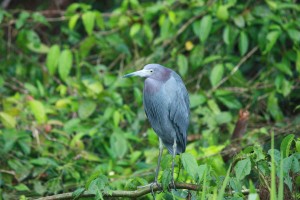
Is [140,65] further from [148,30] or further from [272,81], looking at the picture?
[272,81]

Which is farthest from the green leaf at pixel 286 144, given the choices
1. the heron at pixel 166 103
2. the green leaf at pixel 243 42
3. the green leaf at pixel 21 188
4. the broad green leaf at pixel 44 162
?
the green leaf at pixel 243 42

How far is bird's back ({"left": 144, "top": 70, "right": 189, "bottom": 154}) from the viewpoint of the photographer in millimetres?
3562

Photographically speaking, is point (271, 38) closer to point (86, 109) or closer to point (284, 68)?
point (284, 68)

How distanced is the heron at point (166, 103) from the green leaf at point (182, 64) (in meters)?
1.63

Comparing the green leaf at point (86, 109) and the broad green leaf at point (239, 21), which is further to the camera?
the broad green leaf at point (239, 21)

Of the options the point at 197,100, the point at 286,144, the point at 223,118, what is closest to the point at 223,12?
the point at 197,100

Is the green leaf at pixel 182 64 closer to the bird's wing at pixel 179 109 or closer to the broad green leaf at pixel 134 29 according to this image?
the broad green leaf at pixel 134 29

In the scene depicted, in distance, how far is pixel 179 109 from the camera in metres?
3.66

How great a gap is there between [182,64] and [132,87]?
48cm

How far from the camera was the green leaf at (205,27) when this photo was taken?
17.1ft

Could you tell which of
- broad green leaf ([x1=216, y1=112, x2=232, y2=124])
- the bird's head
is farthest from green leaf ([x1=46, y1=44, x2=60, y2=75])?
the bird's head

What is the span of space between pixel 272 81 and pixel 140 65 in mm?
1126

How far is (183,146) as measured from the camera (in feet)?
12.4

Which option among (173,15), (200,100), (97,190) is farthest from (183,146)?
(173,15)
